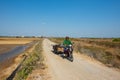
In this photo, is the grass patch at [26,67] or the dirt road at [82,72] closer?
the dirt road at [82,72]

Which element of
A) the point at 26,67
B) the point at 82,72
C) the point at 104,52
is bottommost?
the point at 104,52

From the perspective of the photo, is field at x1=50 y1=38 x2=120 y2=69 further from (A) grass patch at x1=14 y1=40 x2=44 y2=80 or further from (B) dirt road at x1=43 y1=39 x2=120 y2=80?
(A) grass patch at x1=14 y1=40 x2=44 y2=80

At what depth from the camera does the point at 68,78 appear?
10055 millimetres

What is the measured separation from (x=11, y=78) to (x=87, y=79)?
5.15 metres

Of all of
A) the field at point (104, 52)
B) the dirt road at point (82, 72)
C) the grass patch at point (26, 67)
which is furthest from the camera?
the field at point (104, 52)

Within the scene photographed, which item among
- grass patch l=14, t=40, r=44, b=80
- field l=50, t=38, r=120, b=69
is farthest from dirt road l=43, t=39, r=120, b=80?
field l=50, t=38, r=120, b=69

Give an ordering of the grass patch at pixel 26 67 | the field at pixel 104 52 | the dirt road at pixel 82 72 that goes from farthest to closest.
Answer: the field at pixel 104 52
the grass patch at pixel 26 67
the dirt road at pixel 82 72

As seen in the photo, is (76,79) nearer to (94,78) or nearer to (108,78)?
(94,78)

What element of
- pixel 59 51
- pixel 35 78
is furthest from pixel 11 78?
pixel 59 51

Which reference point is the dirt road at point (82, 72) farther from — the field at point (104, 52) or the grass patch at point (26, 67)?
the field at point (104, 52)

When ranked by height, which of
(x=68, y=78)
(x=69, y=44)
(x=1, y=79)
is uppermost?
(x=69, y=44)

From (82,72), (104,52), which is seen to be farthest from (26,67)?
(104,52)

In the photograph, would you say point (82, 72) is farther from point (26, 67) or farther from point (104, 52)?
point (104, 52)

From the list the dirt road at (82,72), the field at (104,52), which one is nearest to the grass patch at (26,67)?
the dirt road at (82,72)
